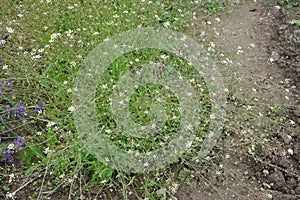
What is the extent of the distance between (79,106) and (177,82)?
0.91 metres

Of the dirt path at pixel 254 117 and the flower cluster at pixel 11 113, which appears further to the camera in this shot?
the dirt path at pixel 254 117

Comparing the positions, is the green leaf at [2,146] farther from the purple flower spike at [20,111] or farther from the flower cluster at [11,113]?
the purple flower spike at [20,111]

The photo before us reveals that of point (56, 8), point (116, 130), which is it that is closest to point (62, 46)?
point (56, 8)

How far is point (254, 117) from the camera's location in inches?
115

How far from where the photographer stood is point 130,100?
8.65 ft

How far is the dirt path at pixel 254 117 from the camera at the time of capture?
252 centimetres

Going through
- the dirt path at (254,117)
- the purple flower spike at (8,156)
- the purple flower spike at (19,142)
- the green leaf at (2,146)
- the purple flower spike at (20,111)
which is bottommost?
the dirt path at (254,117)

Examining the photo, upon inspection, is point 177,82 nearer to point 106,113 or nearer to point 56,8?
point 106,113

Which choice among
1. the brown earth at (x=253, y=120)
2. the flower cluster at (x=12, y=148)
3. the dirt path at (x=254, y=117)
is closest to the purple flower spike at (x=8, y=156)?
the flower cluster at (x=12, y=148)

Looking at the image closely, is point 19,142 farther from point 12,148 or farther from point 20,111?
point 20,111

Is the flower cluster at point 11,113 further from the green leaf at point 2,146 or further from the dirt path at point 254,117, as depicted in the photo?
the dirt path at point 254,117

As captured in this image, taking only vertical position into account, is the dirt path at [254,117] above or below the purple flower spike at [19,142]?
below

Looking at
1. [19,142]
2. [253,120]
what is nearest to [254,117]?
[253,120]

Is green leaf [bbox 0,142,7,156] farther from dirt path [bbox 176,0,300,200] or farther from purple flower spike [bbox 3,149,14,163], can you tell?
dirt path [bbox 176,0,300,200]
